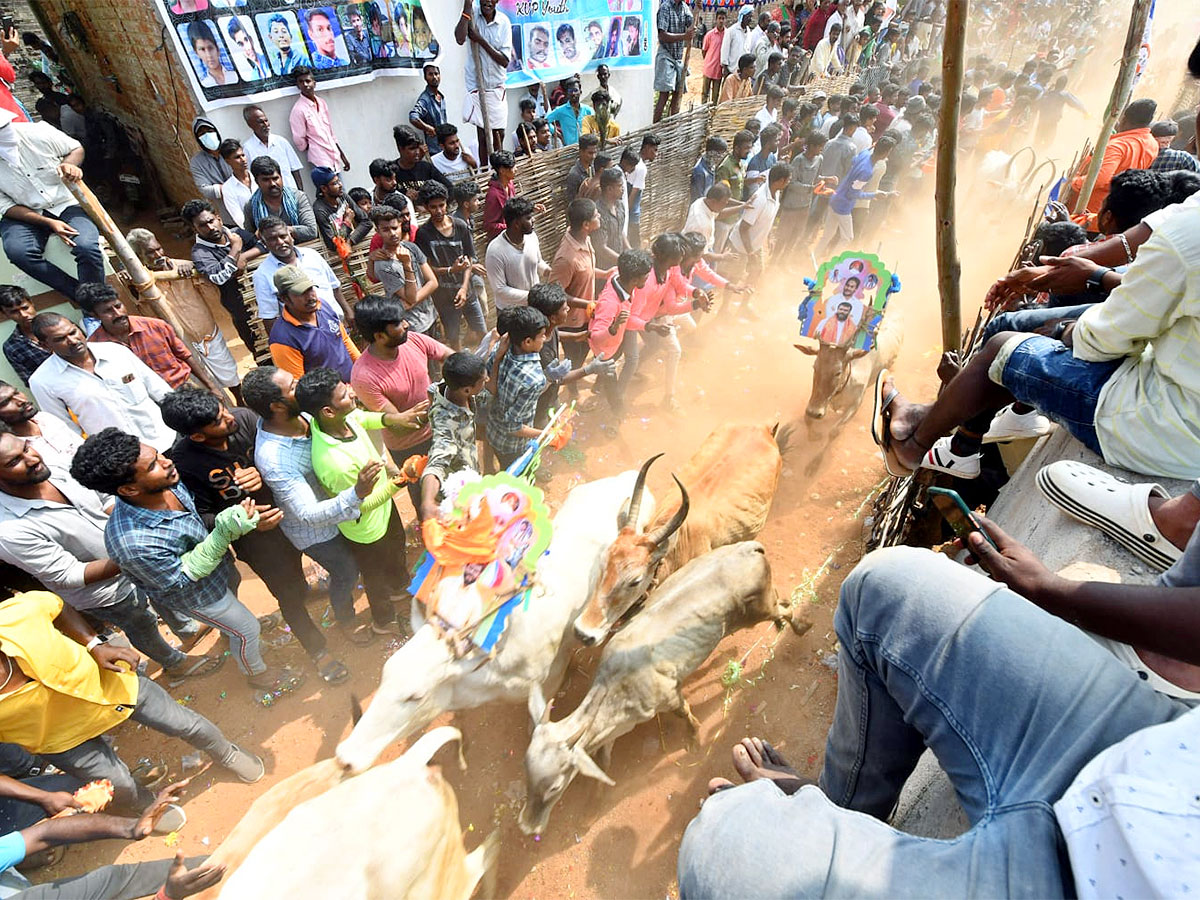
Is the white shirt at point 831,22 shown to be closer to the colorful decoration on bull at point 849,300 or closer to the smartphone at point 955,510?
the colorful decoration on bull at point 849,300

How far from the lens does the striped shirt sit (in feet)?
7.55

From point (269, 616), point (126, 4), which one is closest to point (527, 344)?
point (269, 616)

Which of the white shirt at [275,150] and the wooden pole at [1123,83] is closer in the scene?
the wooden pole at [1123,83]

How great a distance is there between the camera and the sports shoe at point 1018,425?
3396 millimetres

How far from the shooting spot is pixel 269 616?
16.8 ft

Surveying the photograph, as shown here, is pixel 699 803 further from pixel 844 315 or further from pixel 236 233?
pixel 236 233

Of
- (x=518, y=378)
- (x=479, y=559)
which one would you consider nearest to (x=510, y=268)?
(x=518, y=378)

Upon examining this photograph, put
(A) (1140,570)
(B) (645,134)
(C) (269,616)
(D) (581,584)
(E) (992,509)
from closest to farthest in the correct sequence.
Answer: (A) (1140,570) → (E) (992,509) → (D) (581,584) → (C) (269,616) → (B) (645,134)

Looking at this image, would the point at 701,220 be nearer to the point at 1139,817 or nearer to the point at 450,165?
the point at 450,165

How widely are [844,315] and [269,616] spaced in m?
6.40

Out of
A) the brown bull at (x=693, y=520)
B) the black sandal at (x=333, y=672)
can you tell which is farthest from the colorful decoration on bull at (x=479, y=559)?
the black sandal at (x=333, y=672)

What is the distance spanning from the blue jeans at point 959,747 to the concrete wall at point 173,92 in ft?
31.9

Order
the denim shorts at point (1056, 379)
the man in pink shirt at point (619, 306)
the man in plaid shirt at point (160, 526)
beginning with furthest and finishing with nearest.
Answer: the man in pink shirt at point (619, 306) → the man in plaid shirt at point (160, 526) → the denim shorts at point (1056, 379)

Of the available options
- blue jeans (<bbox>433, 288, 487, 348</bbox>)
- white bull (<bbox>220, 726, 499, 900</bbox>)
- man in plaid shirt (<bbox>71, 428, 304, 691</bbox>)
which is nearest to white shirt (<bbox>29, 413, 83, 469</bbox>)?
man in plaid shirt (<bbox>71, 428, 304, 691</bbox>)
